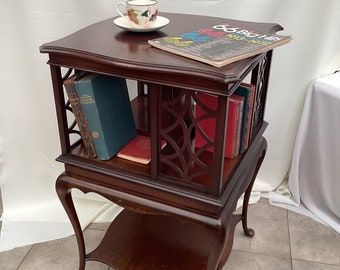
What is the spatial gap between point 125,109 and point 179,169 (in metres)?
0.22

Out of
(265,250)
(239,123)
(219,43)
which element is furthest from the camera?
(265,250)

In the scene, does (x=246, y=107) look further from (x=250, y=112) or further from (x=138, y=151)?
(x=138, y=151)

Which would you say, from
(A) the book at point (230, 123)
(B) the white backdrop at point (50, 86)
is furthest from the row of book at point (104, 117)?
(B) the white backdrop at point (50, 86)

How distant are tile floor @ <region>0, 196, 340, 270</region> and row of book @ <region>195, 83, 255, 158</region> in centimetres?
56

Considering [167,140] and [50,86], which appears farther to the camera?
[50,86]

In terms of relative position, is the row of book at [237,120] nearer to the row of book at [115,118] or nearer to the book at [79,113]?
the row of book at [115,118]

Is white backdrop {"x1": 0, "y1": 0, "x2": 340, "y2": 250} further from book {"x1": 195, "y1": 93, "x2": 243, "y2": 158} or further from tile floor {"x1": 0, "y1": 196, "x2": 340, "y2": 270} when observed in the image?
book {"x1": 195, "y1": 93, "x2": 243, "y2": 158}

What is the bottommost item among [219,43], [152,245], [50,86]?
[152,245]

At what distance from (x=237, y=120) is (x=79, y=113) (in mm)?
376

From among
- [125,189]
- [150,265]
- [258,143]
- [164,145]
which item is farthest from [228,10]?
[150,265]

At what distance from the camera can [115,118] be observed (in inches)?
37.5

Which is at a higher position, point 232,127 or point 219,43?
point 219,43

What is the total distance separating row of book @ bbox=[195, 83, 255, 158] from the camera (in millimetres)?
932

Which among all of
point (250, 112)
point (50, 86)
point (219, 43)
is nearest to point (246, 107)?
point (250, 112)
